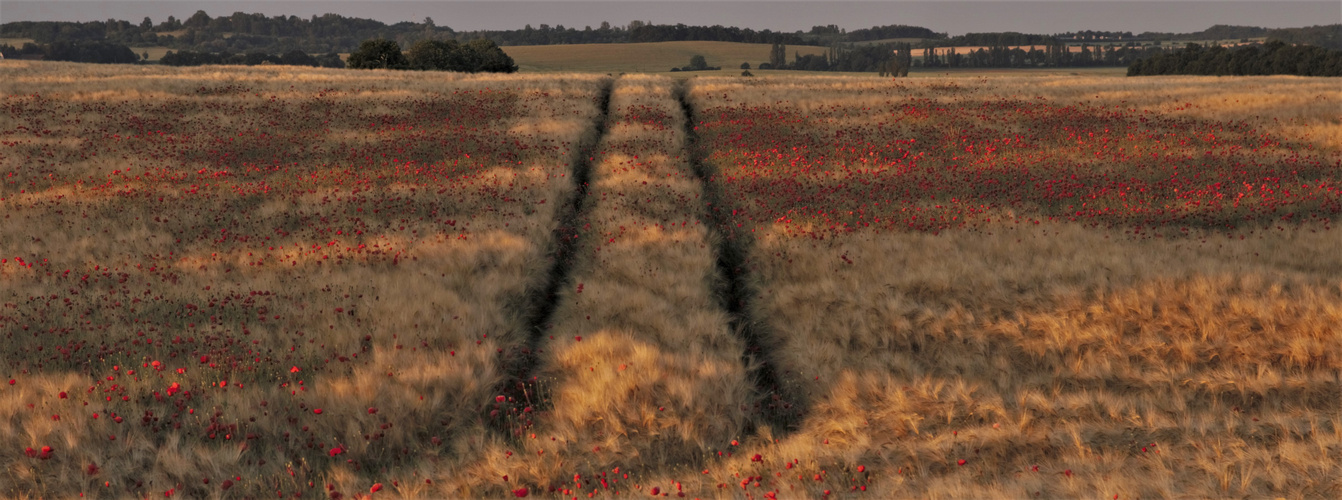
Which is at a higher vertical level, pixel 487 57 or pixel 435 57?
pixel 487 57

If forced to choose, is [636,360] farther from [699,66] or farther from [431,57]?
[699,66]

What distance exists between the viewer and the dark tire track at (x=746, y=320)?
7172 millimetres

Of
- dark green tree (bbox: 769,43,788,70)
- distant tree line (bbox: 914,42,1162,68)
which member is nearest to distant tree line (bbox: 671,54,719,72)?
dark green tree (bbox: 769,43,788,70)

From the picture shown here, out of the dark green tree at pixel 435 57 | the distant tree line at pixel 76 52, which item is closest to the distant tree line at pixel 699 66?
the dark green tree at pixel 435 57

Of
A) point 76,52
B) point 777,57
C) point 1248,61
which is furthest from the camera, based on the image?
point 777,57

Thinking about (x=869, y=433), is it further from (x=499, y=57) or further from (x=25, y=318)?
(x=499, y=57)

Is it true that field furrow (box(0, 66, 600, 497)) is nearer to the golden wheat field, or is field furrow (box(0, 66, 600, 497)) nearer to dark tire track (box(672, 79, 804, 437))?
the golden wheat field

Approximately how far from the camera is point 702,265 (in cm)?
1087

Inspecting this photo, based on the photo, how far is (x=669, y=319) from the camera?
8812mm

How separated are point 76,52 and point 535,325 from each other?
94.3 metres

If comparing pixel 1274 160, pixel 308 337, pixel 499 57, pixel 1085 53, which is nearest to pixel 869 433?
pixel 308 337

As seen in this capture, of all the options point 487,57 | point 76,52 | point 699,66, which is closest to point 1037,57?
point 699,66

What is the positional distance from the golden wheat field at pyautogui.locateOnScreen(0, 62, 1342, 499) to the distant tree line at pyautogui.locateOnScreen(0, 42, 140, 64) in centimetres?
7379

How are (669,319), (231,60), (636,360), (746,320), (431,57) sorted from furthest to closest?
(231,60) → (431,57) → (746,320) → (669,319) → (636,360)
